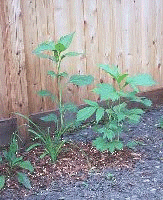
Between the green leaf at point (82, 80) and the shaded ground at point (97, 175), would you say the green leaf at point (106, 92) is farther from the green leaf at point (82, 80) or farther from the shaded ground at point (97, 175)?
the shaded ground at point (97, 175)

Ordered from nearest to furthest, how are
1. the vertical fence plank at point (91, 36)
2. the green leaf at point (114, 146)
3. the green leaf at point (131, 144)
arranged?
the green leaf at point (114, 146) < the green leaf at point (131, 144) < the vertical fence plank at point (91, 36)

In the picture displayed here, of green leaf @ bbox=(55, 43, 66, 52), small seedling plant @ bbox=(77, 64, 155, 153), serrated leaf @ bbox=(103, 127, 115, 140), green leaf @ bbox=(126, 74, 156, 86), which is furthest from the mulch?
green leaf @ bbox=(55, 43, 66, 52)

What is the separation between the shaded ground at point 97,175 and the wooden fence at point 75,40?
0.60m

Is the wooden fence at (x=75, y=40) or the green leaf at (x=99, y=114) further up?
the wooden fence at (x=75, y=40)

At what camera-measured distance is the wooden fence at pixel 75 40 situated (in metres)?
3.60

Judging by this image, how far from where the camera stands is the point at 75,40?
4.18 m

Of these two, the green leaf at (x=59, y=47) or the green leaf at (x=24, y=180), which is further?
the green leaf at (x=59, y=47)

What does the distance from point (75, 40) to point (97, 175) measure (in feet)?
5.16

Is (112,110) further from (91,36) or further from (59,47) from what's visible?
(91,36)

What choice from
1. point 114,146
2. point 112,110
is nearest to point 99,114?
point 112,110

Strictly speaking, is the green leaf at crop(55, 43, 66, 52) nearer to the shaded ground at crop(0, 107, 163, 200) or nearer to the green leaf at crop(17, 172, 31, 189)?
the shaded ground at crop(0, 107, 163, 200)

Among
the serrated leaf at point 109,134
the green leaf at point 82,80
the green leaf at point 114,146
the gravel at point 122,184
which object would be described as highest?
the green leaf at point 82,80

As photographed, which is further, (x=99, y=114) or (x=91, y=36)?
(x=91, y=36)

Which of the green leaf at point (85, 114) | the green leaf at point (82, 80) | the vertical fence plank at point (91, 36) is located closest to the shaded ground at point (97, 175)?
the green leaf at point (85, 114)
